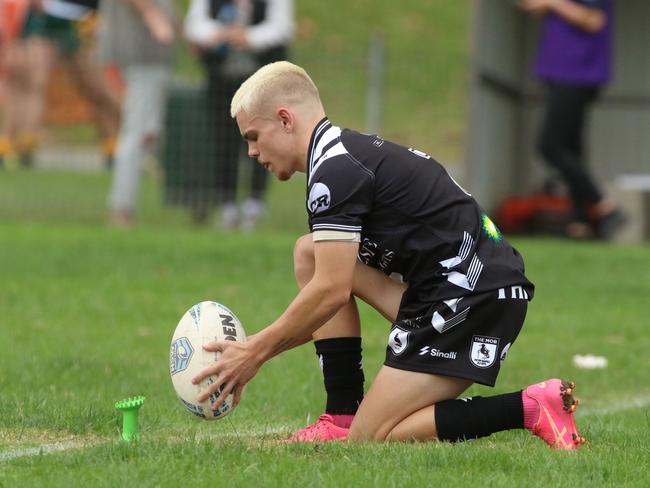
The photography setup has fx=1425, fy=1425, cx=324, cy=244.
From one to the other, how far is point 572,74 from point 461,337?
7957 mm

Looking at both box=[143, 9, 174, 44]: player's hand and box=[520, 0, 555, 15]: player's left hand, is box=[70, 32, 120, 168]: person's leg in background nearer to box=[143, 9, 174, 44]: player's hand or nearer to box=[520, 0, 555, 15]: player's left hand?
box=[143, 9, 174, 44]: player's hand

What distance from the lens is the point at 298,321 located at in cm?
475

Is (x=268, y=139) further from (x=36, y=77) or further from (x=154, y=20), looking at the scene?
(x=36, y=77)

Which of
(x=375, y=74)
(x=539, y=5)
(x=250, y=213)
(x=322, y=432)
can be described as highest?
(x=539, y=5)

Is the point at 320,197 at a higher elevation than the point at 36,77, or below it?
Answer: higher

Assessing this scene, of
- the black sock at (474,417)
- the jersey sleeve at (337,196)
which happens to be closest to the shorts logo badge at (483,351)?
the black sock at (474,417)

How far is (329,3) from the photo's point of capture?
101 feet

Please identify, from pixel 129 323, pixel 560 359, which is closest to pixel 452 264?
pixel 560 359

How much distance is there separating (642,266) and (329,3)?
20.4 meters

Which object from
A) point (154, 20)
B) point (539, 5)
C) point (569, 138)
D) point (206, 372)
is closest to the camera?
point (206, 372)

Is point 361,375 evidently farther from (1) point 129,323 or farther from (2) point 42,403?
(1) point 129,323

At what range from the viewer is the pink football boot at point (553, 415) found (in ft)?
16.1

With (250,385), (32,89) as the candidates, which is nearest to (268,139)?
(250,385)

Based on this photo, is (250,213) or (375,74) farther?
(375,74)
